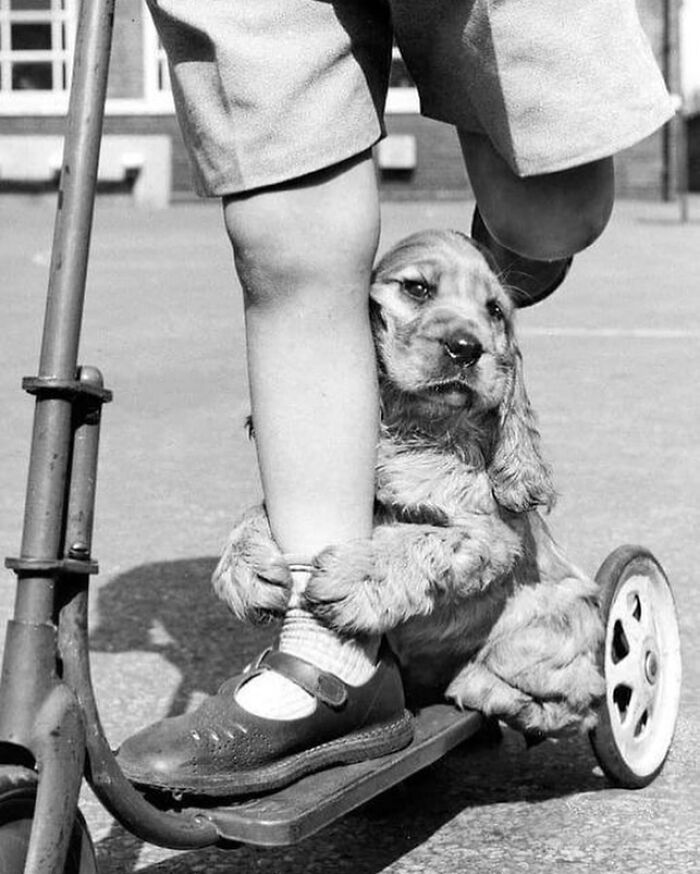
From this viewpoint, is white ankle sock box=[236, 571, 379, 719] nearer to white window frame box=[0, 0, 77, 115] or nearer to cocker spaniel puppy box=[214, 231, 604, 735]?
cocker spaniel puppy box=[214, 231, 604, 735]

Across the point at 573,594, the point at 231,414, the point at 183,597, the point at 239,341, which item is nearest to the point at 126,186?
the point at 239,341

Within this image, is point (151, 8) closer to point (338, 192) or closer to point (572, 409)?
point (338, 192)

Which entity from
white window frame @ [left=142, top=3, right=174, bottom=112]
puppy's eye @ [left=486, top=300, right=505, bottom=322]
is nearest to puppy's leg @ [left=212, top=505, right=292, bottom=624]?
puppy's eye @ [left=486, top=300, right=505, bottom=322]

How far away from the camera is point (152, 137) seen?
20.8 meters

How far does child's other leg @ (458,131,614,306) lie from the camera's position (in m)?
2.64

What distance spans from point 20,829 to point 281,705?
57 cm

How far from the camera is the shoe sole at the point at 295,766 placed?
2.16 metres

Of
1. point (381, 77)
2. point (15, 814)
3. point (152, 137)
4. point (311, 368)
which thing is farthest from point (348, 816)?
point (152, 137)

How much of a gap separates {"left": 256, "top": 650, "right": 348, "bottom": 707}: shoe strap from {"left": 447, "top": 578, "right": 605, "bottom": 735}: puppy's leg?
0.31 metres

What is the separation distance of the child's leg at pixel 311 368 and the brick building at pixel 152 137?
17.9m

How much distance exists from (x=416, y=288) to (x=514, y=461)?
292 mm

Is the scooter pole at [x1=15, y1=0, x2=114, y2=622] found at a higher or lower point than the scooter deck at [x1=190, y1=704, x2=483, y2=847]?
higher

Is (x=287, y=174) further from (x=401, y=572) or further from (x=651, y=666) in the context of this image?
(x=651, y=666)

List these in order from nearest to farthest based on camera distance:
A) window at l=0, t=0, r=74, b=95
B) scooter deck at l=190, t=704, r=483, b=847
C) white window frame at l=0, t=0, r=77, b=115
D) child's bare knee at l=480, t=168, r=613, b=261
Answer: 1. scooter deck at l=190, t=704, r=483, b=847
2. child's bare knee at l=480, t=168, r=613, b=261
3. white window frame at l=0, t=0, r=77, b=115
4. window at l=0, t=0, r=74, b=95
